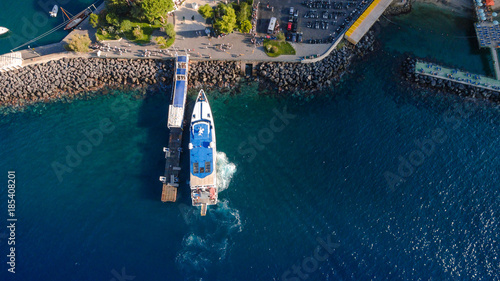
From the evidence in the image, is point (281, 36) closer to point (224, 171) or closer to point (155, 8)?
point (155, 8)

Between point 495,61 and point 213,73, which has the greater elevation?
point 495,61

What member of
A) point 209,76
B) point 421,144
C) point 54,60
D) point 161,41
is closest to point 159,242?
point 209,76

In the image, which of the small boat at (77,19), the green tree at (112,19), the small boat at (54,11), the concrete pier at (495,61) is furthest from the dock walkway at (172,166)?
the concrete pier at (495,61)

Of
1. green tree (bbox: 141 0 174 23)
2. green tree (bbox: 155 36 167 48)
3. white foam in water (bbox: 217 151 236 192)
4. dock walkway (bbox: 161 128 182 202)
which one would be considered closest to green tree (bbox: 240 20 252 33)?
green tree (bbox: 141 0 174 23)

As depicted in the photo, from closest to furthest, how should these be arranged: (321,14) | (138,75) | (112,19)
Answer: (112,19), (138,75), (321,14)

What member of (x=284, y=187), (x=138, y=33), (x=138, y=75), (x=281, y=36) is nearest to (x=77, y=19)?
(x=138, y=33)

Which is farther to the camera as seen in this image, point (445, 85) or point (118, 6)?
point (118, 6)

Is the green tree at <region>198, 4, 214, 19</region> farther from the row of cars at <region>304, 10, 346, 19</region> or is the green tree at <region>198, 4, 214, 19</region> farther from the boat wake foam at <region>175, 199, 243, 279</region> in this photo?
the boat wake foam at <region>175, 199, 243, 279</region>
